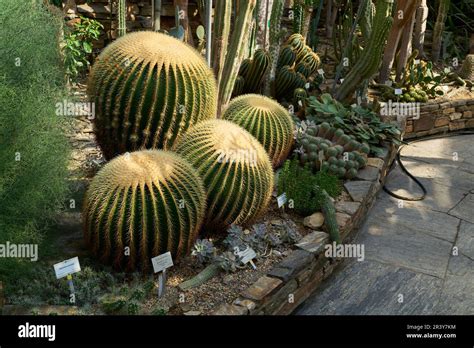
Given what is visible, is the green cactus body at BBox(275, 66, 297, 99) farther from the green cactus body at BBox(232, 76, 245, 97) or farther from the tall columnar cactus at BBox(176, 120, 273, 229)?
the tall columnar cactus at BBox(176, 120, 273, 229)

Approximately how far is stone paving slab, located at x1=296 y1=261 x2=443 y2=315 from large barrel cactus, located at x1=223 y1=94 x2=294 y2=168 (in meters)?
1.00

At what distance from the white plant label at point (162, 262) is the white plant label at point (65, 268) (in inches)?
15.5

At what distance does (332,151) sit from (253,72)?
1.19m

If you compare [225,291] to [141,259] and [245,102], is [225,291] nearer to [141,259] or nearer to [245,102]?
[141,259]

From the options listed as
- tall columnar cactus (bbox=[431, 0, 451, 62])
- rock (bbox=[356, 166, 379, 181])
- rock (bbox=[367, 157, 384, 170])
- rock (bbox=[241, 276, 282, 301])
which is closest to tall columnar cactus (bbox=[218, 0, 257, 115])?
rock (bbox=[356, 166, 379, 181])

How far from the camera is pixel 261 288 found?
3.42 metres

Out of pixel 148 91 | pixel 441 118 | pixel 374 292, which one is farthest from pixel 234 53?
pixel 441 118

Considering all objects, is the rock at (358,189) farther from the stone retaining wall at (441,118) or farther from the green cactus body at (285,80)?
the stone retaining wall at (441,118)

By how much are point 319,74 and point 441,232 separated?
2.41m

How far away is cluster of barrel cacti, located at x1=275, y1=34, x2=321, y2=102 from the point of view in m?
5.89

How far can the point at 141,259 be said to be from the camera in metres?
3.38

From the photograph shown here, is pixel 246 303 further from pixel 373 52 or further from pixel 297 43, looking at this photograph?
pixel 297 43

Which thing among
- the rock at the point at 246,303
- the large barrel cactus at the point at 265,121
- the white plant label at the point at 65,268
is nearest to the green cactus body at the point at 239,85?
the large barrel cactus at the point at 265,121
